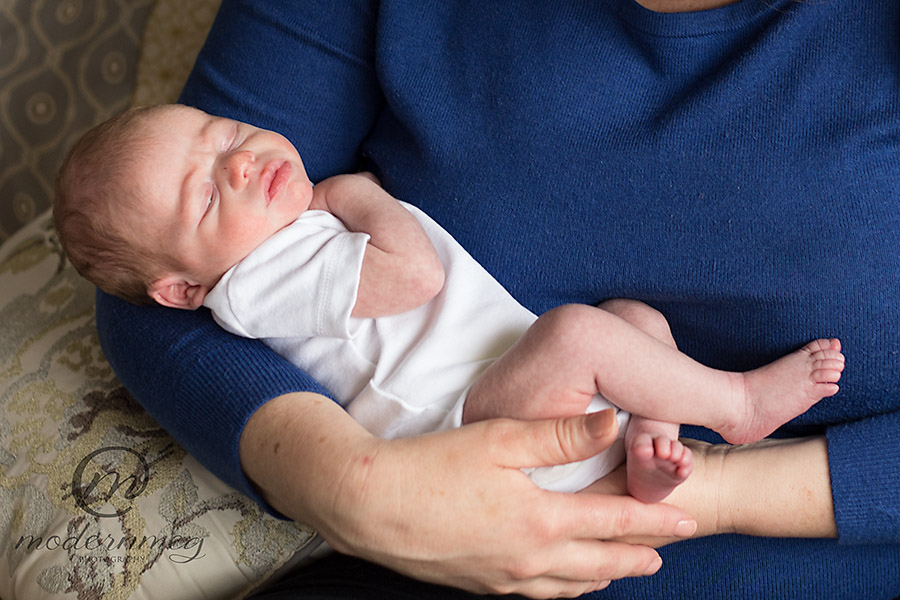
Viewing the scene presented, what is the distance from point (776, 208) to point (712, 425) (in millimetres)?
257

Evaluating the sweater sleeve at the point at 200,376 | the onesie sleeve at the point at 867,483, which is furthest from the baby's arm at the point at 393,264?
the onesie sleeve at the point at 867,483

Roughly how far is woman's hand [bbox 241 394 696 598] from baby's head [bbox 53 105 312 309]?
0.96 ft

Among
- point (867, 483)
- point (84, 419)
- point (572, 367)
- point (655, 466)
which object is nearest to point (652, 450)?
point (655, 466)

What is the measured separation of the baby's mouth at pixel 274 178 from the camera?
96cm

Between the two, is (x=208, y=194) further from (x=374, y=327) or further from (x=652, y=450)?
(x=652, y=450)

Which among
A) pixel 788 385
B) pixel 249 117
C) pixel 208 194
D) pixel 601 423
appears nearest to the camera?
pixel 601 423

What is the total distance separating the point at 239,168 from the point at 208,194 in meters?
0.06

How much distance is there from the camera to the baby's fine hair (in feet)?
3.09

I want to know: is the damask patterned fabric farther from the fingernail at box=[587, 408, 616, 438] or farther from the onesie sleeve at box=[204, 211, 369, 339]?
the fingernail at box=[587, 408, 616, 438]

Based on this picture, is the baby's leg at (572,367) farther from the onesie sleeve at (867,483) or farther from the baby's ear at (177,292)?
the baby's ear at (177,292)

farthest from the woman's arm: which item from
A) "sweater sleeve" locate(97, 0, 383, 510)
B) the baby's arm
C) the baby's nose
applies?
the baby's nose

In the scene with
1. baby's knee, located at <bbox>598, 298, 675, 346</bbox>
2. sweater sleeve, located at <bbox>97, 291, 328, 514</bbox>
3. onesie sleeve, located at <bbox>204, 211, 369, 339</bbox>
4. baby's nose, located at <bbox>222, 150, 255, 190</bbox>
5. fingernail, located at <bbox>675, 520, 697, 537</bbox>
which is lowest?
sweater sleeve, located at <bbox>97, 291, 328, 514</bbox>

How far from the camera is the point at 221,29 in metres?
1.11

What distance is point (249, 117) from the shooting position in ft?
→ 3.55
